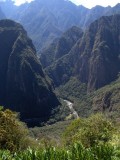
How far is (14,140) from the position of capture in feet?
252

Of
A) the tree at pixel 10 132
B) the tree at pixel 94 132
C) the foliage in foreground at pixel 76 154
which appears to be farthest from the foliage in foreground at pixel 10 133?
the foliage in foreground at pixel 76 154

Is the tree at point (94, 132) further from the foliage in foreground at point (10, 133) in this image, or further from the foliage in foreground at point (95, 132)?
the foliage in foreground at point (10, 133)

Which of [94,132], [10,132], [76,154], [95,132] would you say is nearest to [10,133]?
[10,132]

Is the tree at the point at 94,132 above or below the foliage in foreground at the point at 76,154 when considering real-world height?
below

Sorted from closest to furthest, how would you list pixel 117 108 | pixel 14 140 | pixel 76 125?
1. pixel 14 140
2. pixel 76 125
3. pixel 117 108

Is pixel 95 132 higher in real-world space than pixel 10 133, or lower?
lower

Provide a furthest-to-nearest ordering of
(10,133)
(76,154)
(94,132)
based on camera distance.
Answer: (94,132), (10,133), (76,154)

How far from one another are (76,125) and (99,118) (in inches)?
458

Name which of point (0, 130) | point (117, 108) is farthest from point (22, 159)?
point (117, 108)

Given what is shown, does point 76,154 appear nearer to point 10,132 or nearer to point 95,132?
point 95,132

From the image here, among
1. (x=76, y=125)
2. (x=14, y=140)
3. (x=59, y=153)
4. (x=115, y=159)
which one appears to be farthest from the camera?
(x=76, y=125)

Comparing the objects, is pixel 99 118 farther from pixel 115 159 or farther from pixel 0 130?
pixel 115 159

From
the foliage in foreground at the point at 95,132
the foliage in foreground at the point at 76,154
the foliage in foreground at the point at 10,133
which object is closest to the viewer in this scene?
the foliage in foreground at the point at 76,154

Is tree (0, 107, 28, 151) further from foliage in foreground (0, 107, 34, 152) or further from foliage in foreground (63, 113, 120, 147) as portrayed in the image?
foliage in foreground (63, 113, 120, 147)
